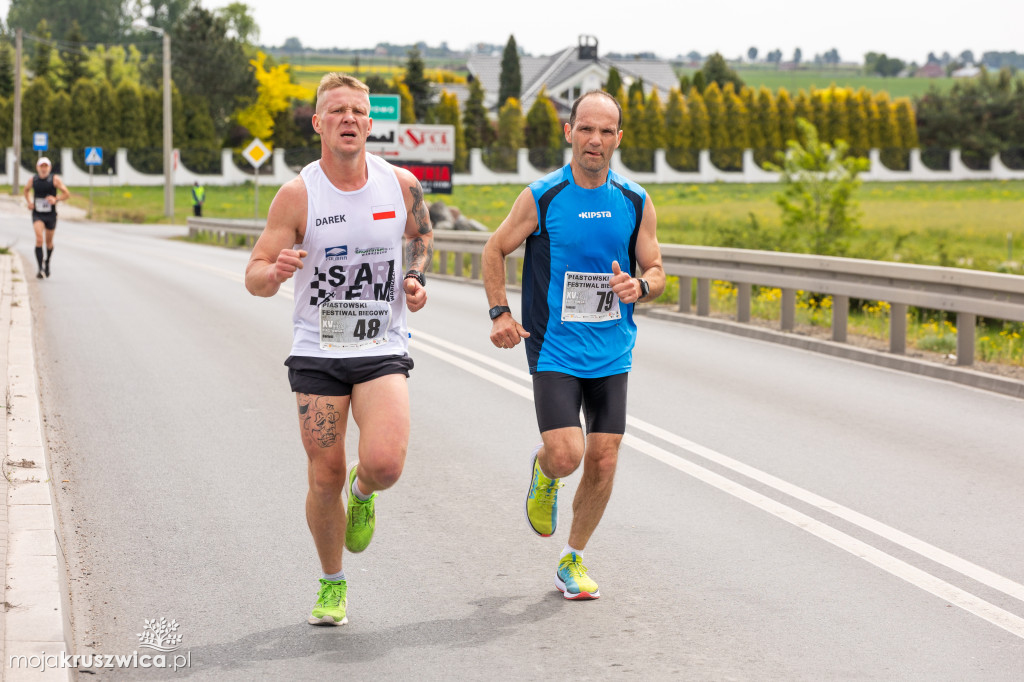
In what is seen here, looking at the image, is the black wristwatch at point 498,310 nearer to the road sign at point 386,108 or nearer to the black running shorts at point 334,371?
the black running shorts at point 334,371

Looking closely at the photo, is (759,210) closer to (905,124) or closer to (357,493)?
(905,124)

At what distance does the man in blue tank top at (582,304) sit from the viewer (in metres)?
5.52

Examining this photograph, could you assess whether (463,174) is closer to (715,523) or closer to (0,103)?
(0,103)

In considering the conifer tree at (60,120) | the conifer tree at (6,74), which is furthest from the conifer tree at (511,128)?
the conifer tree at (6,74)

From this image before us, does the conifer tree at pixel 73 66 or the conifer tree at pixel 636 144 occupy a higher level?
the conifer tree at pixel 73 66

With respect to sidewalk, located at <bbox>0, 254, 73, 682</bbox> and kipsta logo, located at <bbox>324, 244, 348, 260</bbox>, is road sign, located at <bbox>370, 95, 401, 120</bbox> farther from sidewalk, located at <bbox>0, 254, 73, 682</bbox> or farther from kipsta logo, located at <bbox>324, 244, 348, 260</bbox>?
kipsta logo, located at <bbox>324, 244, 348, 260</bbox>

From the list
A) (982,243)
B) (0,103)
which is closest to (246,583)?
(982,243)

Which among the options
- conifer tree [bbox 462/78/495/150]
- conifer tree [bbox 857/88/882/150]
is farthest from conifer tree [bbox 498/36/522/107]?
conifer tree [bbox 857/88/882/150]

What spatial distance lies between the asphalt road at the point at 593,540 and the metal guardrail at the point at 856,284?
2.51ft

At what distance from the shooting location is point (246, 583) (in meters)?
5.74

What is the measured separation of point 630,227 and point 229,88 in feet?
294

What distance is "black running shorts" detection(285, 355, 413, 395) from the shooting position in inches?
201

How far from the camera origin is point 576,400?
5586mm

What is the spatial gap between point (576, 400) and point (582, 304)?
0.39m
